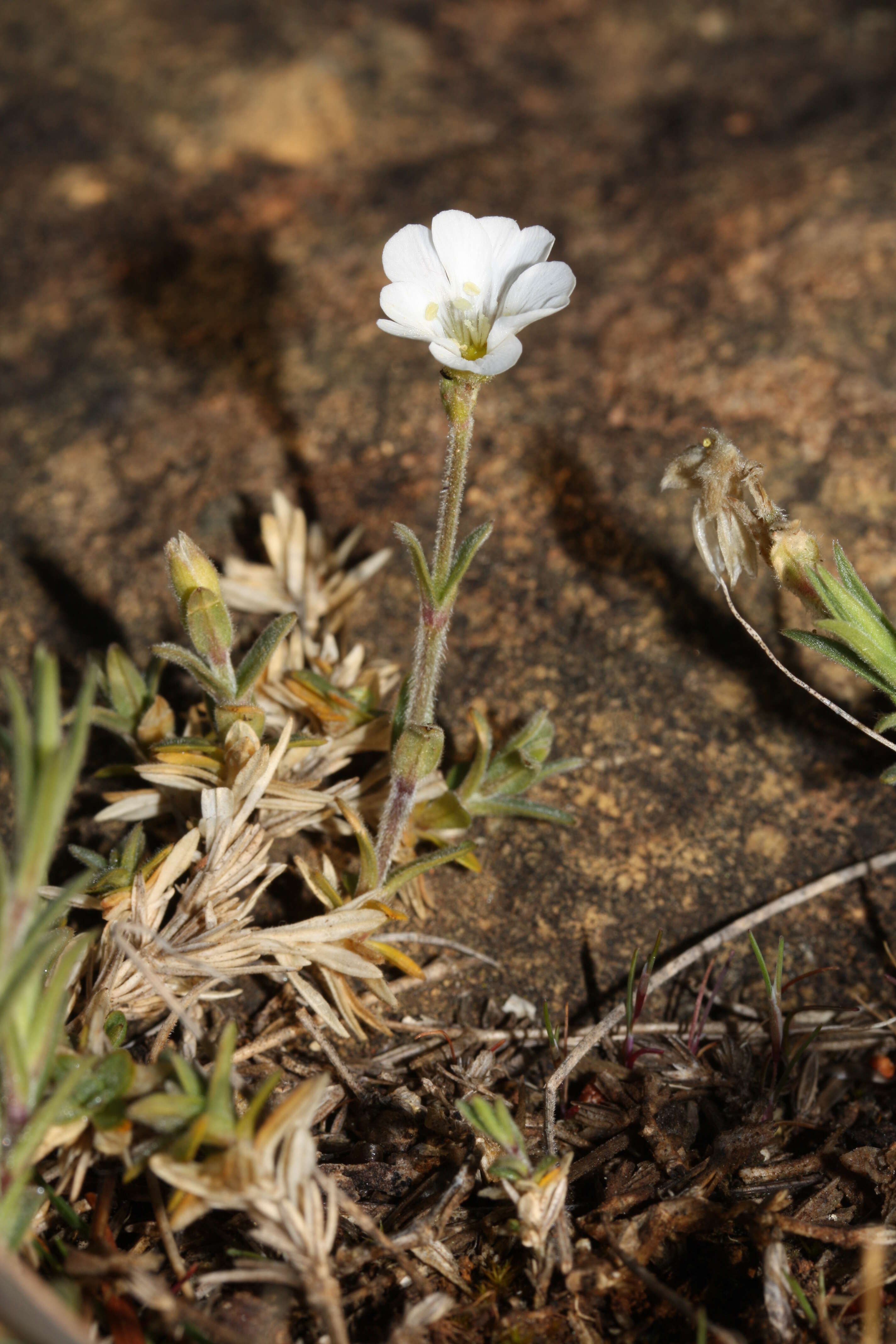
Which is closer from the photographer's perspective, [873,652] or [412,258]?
[412,258]

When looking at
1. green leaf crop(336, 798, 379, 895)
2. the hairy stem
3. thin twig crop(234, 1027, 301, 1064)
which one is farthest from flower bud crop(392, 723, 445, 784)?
thin twig crop(234, 1027, 301, 1064)

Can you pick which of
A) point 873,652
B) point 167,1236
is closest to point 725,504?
point 873,652

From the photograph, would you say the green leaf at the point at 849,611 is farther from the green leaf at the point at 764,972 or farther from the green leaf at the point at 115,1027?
the green leaf at the point at 115,1027

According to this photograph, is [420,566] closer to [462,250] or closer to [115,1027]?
[462,250]

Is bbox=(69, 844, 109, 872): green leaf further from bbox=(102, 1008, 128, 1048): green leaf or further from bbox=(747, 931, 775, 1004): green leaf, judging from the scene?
bbox=(747, 931, 775, 1004): green leaf

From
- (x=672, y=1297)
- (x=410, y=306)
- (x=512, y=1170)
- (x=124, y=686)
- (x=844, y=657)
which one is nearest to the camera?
(x=672, y=1297)

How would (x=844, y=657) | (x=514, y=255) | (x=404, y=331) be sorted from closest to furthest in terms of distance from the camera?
1. (x=404, y=331)
2. (x=514, y=255)
3. (x=844, y=657)

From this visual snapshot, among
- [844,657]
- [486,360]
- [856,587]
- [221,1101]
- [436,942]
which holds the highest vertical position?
[486,360]
